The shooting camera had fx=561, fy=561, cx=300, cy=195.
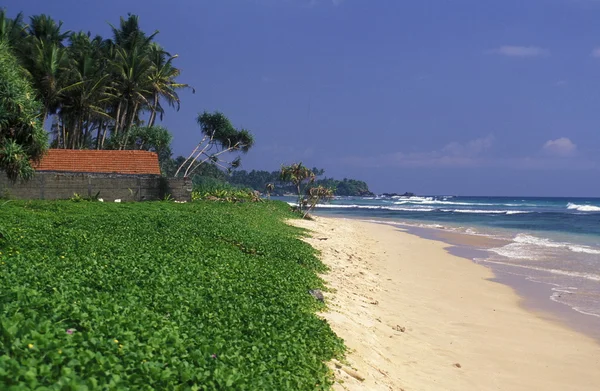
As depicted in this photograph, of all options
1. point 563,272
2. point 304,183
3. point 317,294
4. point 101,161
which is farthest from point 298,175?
point 317,294

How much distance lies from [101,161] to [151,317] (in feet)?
83.5

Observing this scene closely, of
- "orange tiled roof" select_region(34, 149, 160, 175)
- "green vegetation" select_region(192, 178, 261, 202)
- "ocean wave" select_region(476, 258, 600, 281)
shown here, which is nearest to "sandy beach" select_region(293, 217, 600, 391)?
"ocean wave" select_region(476, 258, 600, 281)

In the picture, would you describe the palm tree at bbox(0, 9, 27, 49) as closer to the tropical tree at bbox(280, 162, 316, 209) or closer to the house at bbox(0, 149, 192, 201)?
the house at bbox(0, 149, 192, 201)

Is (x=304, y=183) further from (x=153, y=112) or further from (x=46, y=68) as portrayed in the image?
(x=46, y=68)

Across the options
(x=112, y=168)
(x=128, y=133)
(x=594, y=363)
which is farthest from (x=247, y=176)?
(x=594, y=363)

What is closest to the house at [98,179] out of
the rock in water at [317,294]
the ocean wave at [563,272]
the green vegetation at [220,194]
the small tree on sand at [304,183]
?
the green vegetation at [220,194]

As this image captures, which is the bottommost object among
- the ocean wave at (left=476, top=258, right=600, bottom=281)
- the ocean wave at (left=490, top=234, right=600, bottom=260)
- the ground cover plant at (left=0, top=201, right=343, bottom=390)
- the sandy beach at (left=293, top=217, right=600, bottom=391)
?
the sandy beach at (left=293, top=217, right=600, bottom=391)

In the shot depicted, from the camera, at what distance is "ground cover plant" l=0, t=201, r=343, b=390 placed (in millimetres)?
4496

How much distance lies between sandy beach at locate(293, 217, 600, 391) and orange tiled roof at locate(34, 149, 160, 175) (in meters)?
17.0

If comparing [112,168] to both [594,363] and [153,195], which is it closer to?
[153,195]

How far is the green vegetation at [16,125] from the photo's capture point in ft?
51.6

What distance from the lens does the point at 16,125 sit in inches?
666

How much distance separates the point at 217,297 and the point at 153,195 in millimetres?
21971

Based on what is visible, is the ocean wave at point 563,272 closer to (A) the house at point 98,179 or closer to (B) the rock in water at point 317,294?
(B) the rock in water at point 317,294
